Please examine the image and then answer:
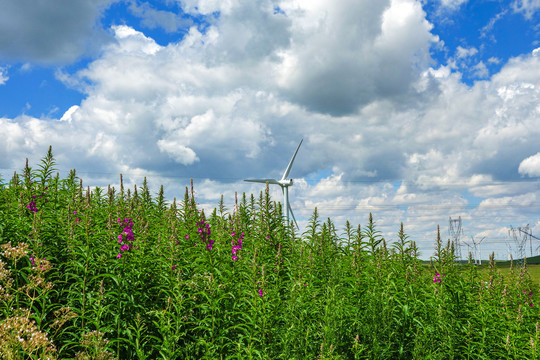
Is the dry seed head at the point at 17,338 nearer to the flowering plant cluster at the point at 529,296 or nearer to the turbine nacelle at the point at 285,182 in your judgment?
the flowering plant cluster at the point at 529,296

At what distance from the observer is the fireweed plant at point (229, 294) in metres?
5.60

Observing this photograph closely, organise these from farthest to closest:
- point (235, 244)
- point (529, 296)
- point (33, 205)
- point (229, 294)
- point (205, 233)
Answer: point (529, 296) → point (235, 244) → point (33, 205) → point (205, 233) → point (229, 294)

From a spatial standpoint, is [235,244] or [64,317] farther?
[235,244]

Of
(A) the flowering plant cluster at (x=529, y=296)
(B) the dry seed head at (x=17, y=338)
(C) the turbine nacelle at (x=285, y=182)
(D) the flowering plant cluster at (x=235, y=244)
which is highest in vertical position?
(C) the turbine nacelle at (x=285, y=182)

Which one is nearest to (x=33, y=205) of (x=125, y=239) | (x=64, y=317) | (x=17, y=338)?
(x=125, y=239)

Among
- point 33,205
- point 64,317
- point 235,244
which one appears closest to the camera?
point 64,317

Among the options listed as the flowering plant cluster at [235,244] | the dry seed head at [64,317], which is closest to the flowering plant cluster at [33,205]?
the dry seed head at [64,317]

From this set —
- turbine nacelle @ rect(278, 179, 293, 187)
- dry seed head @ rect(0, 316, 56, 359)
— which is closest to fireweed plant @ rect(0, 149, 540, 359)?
dry seed head @ rect(0, 316, 56, 359)

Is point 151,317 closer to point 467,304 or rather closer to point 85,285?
point 85,285

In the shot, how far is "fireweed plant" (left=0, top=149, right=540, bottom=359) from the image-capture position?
18.4 ft

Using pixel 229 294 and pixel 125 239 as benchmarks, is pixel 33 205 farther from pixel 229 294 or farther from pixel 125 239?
pixel 229 294

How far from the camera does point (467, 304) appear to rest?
7.83 m

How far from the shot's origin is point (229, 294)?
263 inches

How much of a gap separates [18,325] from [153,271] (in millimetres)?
2262
